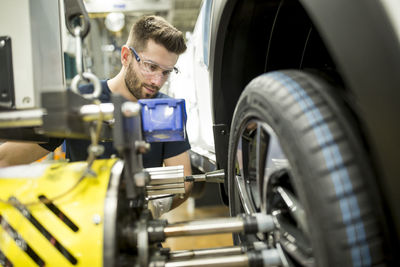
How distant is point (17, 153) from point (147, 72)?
0.78 m

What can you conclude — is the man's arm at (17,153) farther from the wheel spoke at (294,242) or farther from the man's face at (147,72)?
the wheel spoke at (294,242)

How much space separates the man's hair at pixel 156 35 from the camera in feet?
5.08

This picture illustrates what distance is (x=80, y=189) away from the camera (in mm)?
596

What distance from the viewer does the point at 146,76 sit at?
5.04 feet

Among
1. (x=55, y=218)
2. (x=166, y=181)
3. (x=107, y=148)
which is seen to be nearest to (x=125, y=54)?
(x=107, y=148)

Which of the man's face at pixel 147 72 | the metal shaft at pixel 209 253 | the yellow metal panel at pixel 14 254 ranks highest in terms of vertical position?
the man's face at pixel 147 72

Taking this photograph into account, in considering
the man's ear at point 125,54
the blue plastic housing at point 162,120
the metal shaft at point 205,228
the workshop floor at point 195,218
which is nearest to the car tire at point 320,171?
the metal shaft at point 205,228

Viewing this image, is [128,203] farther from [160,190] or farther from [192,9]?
[192,9]

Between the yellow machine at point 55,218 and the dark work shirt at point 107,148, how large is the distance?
723mm

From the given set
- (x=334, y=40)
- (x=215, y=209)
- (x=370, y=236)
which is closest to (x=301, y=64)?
(x=334, y=40)

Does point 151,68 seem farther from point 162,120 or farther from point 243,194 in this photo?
point 243,194

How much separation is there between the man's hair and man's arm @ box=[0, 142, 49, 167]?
763mm

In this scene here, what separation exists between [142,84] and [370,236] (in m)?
1.33

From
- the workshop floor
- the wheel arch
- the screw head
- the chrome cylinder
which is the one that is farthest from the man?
the wheel arch
